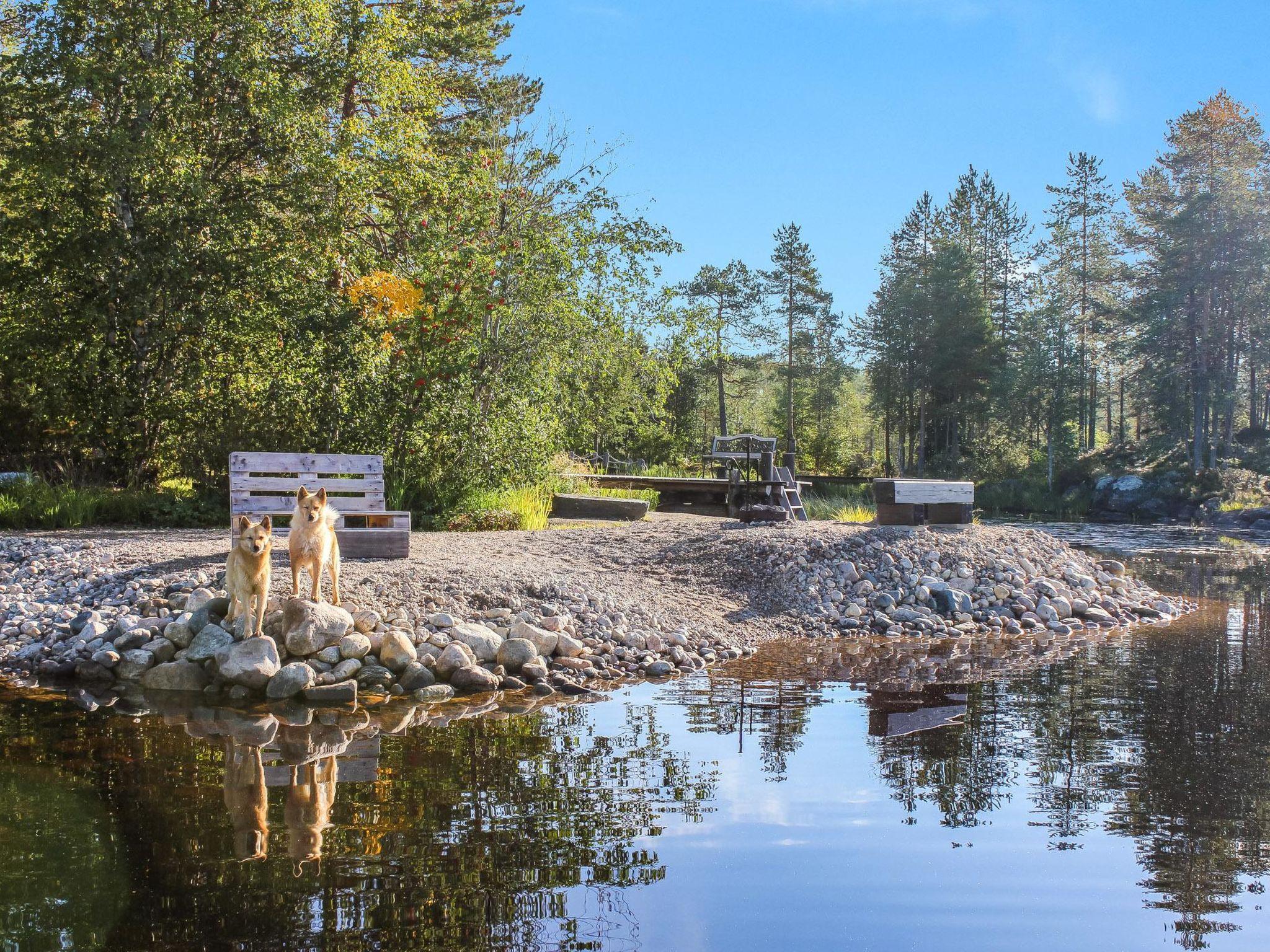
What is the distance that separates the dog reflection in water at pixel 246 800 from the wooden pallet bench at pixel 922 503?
9097 mm

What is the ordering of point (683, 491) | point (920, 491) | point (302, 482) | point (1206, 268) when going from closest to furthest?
point (302, 482)
point (920, 491)
point (683, 491)
point (1206, 268)

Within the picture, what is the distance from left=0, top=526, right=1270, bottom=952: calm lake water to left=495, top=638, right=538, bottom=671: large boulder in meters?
0.88

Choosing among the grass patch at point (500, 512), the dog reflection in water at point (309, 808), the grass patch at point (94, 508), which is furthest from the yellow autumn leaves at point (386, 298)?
the dog reflection in water at point (309, 808)

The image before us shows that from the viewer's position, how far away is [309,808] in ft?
15.0

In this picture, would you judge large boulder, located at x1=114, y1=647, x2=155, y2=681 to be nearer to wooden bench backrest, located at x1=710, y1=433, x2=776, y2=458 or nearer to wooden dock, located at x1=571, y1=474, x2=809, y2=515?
wooden bench backrest, located at x1=710, y1=433, x2=776, y2=458

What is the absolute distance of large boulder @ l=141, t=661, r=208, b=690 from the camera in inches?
276

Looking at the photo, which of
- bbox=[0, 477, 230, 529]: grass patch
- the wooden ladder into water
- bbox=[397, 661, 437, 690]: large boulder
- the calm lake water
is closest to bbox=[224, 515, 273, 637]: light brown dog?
the calm lake water

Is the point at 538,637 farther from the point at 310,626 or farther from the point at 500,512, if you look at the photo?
the point at 500,512

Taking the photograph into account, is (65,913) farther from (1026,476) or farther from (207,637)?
(1026,476)

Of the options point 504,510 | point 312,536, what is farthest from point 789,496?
point 312,536

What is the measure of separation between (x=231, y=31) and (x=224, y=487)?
689cm

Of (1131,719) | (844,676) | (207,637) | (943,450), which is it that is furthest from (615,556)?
(943,450)

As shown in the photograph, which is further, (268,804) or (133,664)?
(133,664)

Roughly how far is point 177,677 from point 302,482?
3284 mm
